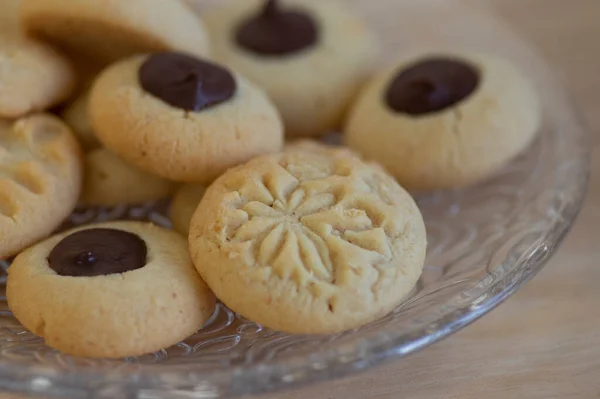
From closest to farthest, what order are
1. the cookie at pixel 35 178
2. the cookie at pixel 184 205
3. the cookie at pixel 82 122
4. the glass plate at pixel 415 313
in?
the glass plate at pixel 415 313 → the cookie at pixel 35 178 → the cookie at pixel 184 205 → the cookie at pixel 82 122

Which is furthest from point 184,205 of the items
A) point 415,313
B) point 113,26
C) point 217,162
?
point 415,313

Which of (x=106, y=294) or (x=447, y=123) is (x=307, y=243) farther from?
(x=447, y=123)

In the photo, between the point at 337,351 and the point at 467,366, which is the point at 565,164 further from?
the point at 337,351

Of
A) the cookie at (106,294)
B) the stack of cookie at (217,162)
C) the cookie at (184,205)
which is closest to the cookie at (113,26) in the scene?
the stack of cookie at (217,162)

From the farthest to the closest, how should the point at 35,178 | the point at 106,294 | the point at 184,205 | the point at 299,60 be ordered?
the point at 299,60, the point at 184,205, the point at 35,178, the point at 106,294

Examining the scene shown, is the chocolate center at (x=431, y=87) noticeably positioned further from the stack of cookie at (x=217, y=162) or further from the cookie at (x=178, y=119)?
the cookie at (x=178, y=119)

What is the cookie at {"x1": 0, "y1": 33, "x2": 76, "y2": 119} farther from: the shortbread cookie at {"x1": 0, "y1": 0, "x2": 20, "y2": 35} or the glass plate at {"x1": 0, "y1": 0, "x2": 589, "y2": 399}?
the glass plate at {"x1": 0, "y1": 0, "x2": 589, "y2": 399}
